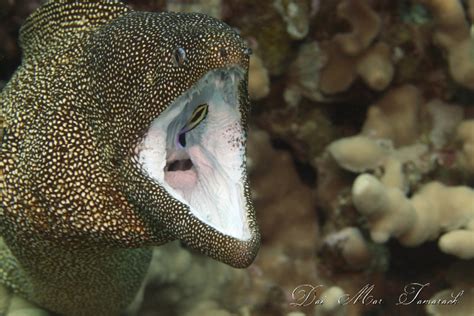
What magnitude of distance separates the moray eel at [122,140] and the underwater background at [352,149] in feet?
4.21

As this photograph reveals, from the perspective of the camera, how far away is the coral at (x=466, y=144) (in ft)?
14.0

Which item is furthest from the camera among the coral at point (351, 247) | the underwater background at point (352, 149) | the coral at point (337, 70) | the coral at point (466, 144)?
the coral at point (337, 70)

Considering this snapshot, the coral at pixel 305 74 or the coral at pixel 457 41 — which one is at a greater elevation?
the coral at pixel 457 41

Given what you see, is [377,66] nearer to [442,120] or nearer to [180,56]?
[442,120]

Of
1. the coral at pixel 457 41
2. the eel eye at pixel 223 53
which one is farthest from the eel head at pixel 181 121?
the coral at pixel 457 41

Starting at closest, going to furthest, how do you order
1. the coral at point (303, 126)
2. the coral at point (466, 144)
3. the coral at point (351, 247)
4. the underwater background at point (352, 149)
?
the underwater background at point (352, 149)
the coral at point (466, 144)
the coral at point (351, 247)
the coral at point (303, 126)

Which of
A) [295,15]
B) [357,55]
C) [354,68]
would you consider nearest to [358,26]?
[357,55]

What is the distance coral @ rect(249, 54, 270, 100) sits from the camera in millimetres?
4273

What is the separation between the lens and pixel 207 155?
2.78m

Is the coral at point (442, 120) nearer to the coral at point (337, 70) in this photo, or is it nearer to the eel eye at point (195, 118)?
the coral at point (337, 70)

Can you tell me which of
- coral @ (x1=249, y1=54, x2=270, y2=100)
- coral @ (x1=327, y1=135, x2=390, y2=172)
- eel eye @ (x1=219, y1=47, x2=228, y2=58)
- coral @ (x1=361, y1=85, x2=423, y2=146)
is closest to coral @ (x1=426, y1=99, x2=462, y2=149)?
coral @ (x1=361, y1=85, x2=423, y2=146)

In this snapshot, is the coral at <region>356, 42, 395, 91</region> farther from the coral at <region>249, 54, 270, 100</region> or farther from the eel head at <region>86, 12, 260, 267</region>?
the eel head at <region>86, 12, 260, 267</region>

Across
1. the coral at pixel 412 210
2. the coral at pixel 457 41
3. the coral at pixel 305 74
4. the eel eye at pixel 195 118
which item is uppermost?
the eel eye at pixel 195 118

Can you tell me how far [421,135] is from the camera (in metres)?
4.66
